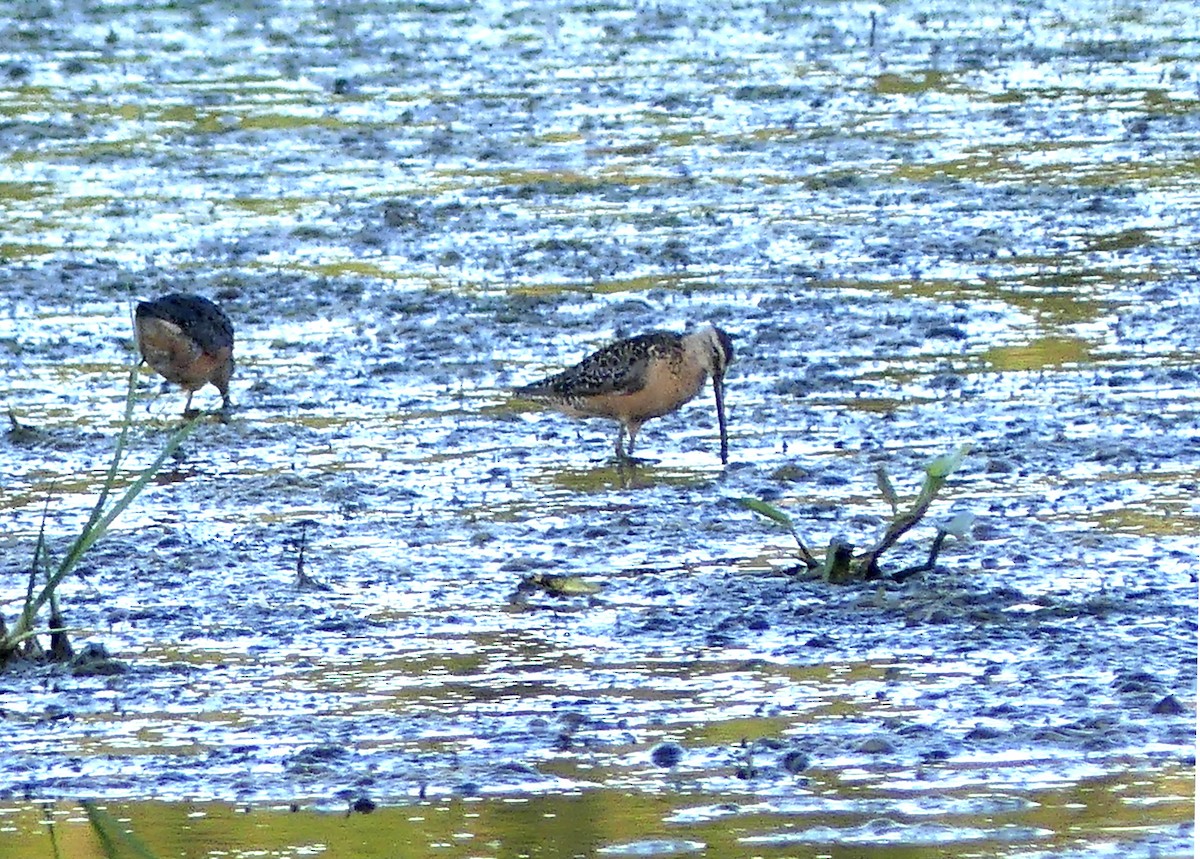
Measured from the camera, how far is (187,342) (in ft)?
36.2

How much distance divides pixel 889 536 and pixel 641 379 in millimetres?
2374

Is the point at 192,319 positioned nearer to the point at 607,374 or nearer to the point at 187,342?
the point at 187,342

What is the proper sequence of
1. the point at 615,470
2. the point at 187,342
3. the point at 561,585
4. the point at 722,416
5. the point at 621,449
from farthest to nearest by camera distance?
the point at 187,342 → the point at 621,449 → the point at 722,416 → the point at 615,470 → the point at 561,585

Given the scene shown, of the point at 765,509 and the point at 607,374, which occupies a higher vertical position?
the point at 765,509

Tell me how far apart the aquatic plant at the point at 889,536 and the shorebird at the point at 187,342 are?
12.0ft

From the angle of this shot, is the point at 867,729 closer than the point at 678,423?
Yes

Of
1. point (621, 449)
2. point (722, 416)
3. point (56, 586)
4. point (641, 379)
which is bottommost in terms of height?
point (621, 449)

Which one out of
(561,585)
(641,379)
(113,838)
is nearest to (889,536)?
(561,585)

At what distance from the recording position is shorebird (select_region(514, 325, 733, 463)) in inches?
394

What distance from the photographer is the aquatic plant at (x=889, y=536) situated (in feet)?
25.3

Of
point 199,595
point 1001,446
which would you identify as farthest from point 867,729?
point 1001,446

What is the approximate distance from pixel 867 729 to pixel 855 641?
2.82ft

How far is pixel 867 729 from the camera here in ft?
21.2

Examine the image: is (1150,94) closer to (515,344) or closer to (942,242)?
(942,242)
